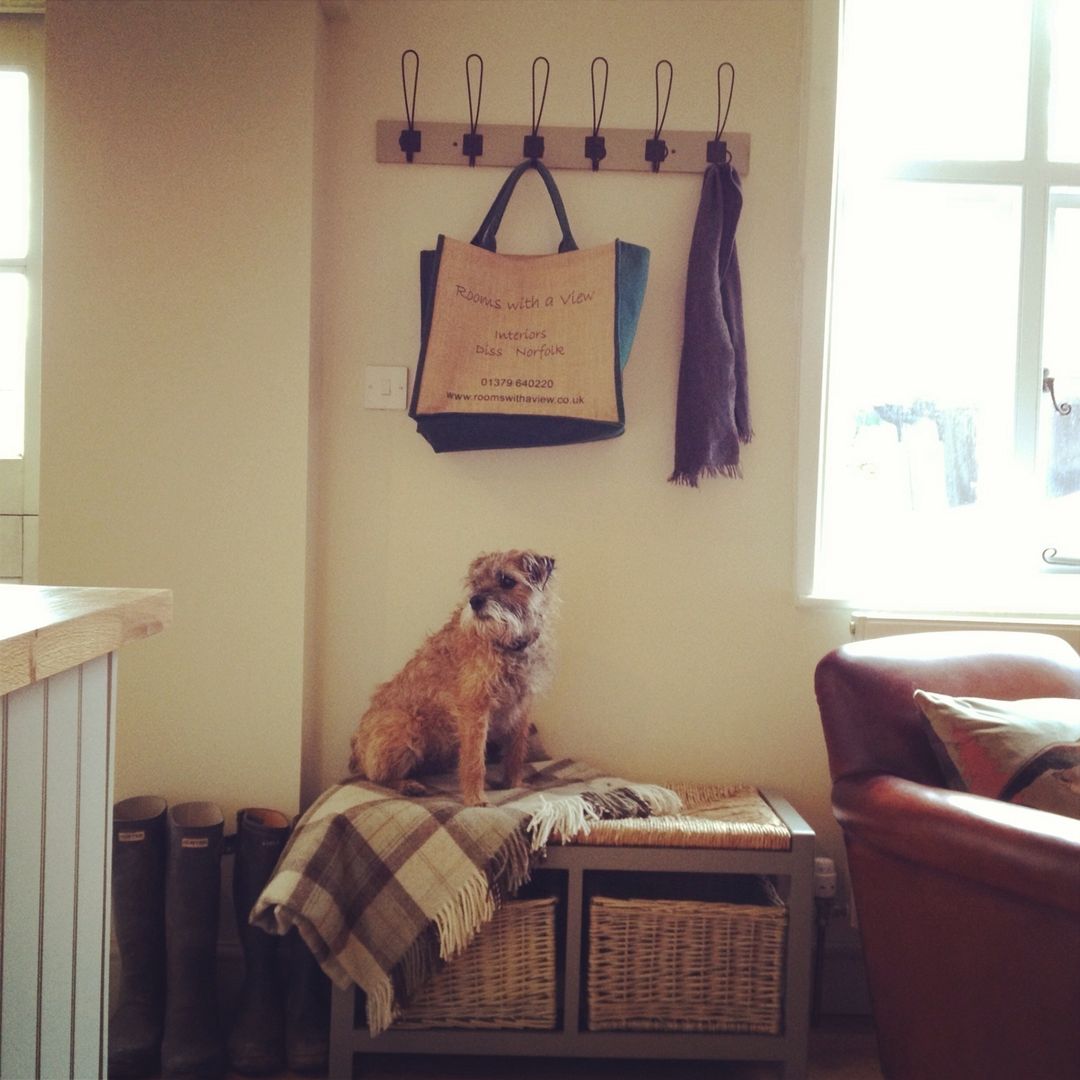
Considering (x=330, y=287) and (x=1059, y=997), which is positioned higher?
(x=330, y=287)

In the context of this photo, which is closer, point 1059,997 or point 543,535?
point 1059,997

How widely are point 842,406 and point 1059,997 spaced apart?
138cm

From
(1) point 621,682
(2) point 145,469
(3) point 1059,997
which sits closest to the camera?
(3) point 1059,997

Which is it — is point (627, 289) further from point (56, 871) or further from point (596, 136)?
point (56, 871)

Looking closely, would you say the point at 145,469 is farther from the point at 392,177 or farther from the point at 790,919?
the point at 790,919

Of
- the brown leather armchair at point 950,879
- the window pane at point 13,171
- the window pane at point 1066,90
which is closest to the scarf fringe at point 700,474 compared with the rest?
the brown leather armchair at point 950,879

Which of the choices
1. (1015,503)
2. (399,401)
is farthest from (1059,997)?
(399,401)

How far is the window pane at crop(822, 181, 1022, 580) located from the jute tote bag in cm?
61

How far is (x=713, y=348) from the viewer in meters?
2.07

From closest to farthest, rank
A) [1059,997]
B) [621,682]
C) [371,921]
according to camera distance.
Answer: [1059,997] → [371,921] → [621,682]

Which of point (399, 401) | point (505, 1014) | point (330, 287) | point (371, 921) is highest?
point (330, 287)

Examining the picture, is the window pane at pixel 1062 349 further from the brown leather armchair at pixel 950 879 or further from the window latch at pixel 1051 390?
the brown leather armchair at pixel 950 879

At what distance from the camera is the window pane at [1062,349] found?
7.35ft

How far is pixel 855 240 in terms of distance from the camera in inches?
89.3
